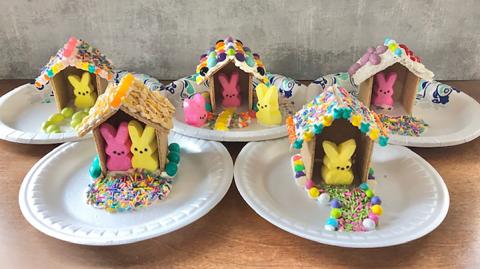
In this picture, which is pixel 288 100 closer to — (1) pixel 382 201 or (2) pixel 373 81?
(2) pixel 373 81

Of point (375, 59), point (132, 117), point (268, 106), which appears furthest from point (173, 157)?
point (375, 59)

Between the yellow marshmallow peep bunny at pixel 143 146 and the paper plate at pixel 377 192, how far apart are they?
8.3 inches

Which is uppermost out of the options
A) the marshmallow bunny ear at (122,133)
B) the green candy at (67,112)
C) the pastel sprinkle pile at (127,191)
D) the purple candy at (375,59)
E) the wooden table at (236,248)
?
the purple candy at (375,59)

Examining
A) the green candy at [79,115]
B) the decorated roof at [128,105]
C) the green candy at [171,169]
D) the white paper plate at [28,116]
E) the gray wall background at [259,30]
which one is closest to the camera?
the decorated roof at [128,105]

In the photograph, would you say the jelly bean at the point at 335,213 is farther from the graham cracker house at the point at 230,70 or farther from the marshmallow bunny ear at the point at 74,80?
the marshmallow bunny ear at the point at 74,80

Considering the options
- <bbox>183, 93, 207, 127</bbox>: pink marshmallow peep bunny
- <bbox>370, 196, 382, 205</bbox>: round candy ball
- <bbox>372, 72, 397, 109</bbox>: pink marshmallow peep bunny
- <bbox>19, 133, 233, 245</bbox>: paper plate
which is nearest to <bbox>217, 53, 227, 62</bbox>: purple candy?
<bbox>183, 93, 207, 127</bbox>: pink marshmallow peep bunny

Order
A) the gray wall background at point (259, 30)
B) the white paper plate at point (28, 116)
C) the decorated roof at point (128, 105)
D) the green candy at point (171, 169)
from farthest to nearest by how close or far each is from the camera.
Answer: the gray wall background at point (259, 30)
the white paper plate at point (28, 116)
the green candy at point (171, 169)
the decorated roof at point (128, 105)

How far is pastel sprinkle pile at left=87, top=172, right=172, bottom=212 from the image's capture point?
1.08 m

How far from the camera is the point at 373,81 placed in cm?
143

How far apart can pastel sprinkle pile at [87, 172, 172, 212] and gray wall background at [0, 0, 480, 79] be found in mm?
614

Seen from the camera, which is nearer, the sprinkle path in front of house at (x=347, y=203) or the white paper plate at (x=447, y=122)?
the sprinkle path in front of house at (x=347, y=203)

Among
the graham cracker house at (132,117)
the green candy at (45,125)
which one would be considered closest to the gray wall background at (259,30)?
the green candy at (45,125)

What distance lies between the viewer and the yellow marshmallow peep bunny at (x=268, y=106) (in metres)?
1.34

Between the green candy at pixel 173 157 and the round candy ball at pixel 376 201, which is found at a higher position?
the green candy at pixel 173 157
